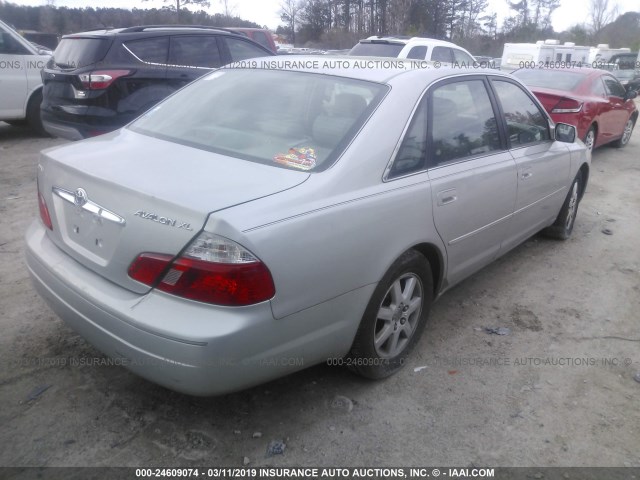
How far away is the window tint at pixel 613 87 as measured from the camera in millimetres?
9078

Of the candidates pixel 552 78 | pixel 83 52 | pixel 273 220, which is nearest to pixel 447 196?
pixel 273 220

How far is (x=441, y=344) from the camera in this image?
11.1ft

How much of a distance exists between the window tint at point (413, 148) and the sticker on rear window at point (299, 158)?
408mm

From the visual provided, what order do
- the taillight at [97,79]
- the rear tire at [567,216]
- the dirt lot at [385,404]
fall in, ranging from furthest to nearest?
the taillight at [97,79]
the rear tire at [567,216]
the dirt lot at [385,404]

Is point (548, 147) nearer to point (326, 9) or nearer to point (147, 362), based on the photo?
point (147, 362)

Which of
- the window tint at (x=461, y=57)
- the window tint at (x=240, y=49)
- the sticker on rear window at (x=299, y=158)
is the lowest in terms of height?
the window tint at (x=461, y=57)

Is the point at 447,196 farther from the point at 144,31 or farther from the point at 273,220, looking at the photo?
the point at 144,31

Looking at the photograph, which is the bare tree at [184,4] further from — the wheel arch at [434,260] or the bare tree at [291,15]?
the wheel arch at [434,260]

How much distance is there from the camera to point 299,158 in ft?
8.36

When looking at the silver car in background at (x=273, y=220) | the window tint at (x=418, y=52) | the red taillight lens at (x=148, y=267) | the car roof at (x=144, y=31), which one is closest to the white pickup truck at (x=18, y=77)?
the car roof at (x=144, y=31)

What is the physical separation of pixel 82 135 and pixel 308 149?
479 centimetres

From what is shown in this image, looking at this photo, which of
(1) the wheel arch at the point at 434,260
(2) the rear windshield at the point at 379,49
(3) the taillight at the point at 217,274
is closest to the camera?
(3) the taillight at the point at 217,274

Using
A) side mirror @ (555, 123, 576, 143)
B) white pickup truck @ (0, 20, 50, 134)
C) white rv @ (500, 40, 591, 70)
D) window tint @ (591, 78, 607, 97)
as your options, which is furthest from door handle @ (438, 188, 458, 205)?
white rv @ (500, 40, 591, 70)

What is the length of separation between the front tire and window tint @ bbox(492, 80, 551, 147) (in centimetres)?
143
